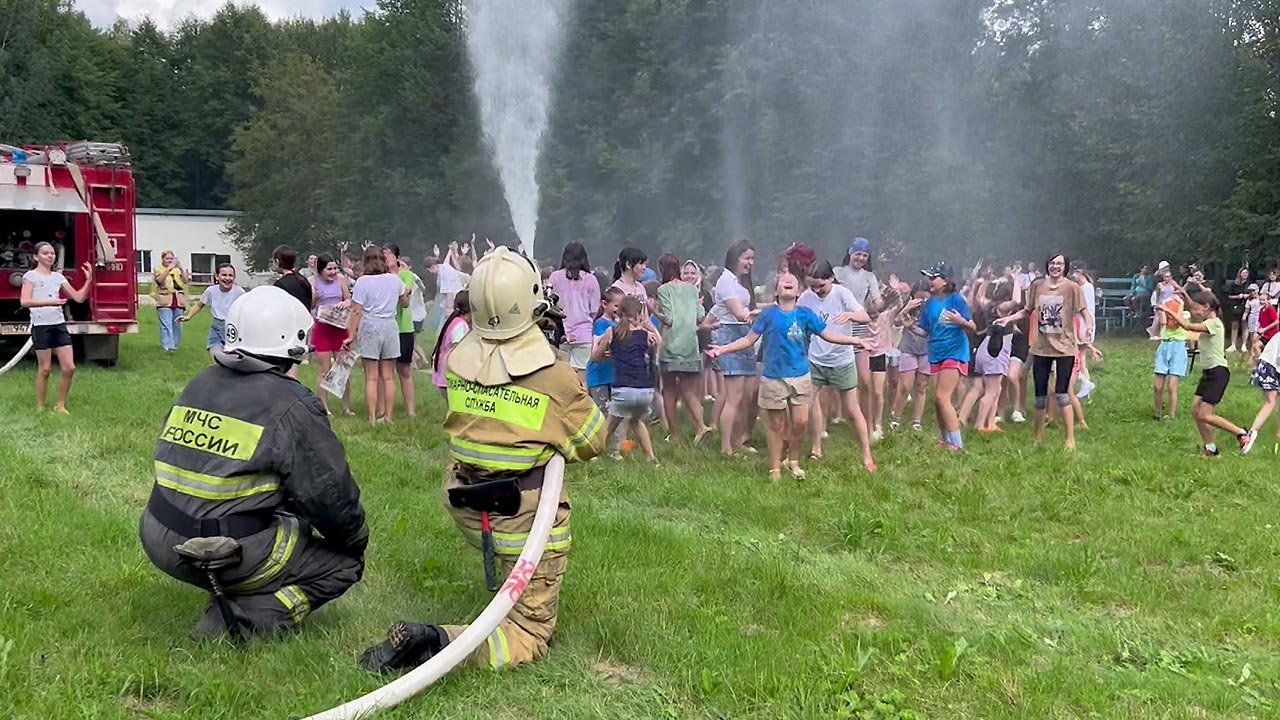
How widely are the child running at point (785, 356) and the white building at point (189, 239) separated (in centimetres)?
5369

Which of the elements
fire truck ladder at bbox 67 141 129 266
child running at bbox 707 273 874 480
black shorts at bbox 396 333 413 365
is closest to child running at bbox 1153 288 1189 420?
child running at bbox 707 273 874 480

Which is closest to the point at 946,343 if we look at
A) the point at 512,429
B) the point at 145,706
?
the point at 512,429

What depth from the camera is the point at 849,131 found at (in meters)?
30.8

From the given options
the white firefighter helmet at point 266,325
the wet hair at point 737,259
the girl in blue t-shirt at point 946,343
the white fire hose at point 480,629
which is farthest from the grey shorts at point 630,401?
the white firefighter helmet at point 266,325

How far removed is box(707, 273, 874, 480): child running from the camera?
7.96 metres

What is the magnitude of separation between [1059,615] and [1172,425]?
253 inches

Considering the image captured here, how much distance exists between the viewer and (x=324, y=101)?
49.4 meters

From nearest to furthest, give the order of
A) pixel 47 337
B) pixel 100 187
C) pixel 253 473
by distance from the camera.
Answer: pixel 253 473
pixel 47 337
pixel 100 187

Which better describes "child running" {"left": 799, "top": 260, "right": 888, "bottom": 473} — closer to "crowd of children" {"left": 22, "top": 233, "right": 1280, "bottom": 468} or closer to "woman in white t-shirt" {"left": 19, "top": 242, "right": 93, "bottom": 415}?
"crowd of children" {"left": 22, "top": 233, "right": 1280, "bottom": 468}

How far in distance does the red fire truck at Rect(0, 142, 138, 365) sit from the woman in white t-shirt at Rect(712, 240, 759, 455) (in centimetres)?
856

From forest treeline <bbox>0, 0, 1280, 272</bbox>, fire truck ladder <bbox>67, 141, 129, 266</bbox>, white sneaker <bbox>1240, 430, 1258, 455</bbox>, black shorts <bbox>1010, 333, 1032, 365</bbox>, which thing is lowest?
white sneaker <bbox>1240, 430, 1258, 455</bbox>

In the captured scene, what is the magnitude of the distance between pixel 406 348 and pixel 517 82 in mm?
28214

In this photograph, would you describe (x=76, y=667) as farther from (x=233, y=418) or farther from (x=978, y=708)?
(x=978, y=708)

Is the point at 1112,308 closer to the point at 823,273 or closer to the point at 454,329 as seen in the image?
the point at 823,273
